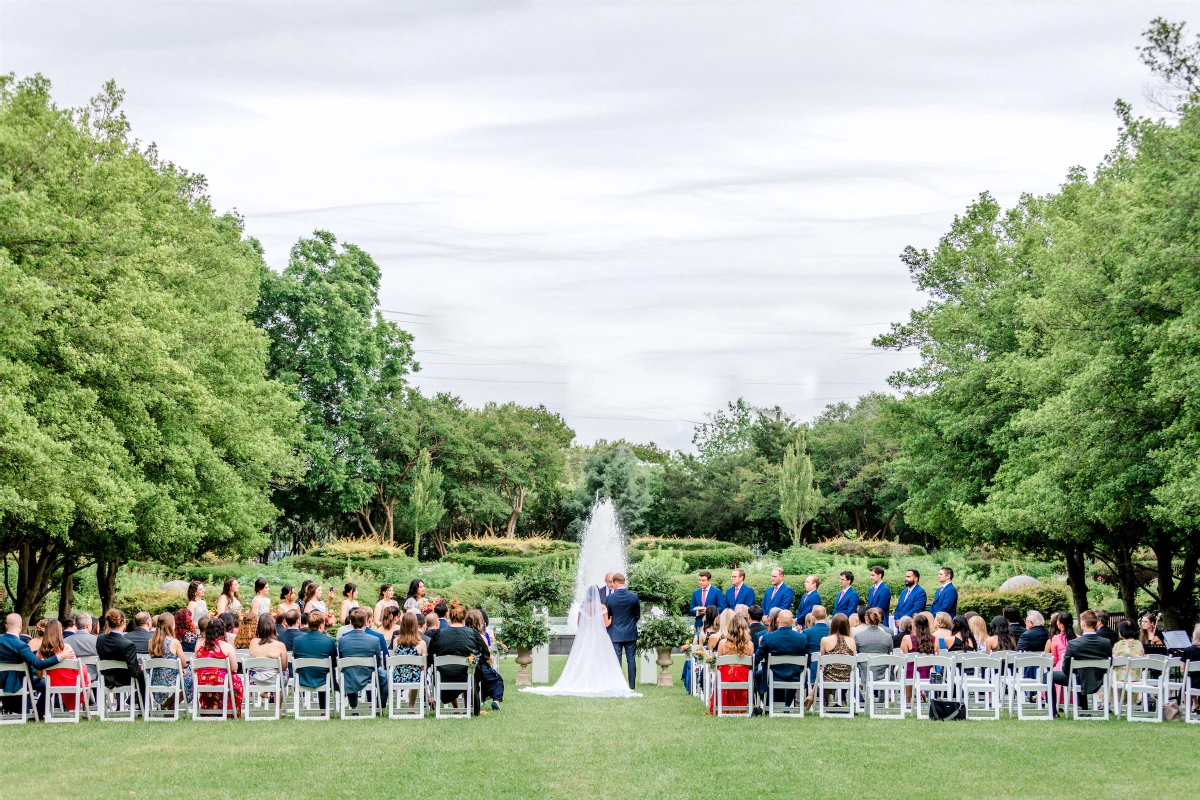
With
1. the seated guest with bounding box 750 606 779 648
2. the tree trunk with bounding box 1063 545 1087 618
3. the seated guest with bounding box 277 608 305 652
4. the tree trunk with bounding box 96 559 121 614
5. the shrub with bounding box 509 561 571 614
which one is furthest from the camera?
the tree trunk with bounding box 1063 545 1087 618

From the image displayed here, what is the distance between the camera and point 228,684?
13.2 m

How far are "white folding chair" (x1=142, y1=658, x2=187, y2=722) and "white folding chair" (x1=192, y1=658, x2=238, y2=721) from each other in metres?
0.18

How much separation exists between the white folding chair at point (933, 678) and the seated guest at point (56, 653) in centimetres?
936

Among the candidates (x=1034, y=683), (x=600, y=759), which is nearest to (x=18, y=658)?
(x=600, y=759)

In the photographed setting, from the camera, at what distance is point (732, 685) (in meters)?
14.1

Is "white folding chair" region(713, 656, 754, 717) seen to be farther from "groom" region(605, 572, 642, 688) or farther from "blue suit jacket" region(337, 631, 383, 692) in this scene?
"blue suit jacket" region(337, 631, 383, 692)

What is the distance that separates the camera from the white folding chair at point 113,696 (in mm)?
13109

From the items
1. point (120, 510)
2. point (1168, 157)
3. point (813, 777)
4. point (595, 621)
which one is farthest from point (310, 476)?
point (813, 777)

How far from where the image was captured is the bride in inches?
640

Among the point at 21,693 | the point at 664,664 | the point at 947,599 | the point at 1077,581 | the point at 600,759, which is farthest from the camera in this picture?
the point at 1077,581

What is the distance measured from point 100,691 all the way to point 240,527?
12701 mm

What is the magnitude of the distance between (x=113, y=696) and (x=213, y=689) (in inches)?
57.2

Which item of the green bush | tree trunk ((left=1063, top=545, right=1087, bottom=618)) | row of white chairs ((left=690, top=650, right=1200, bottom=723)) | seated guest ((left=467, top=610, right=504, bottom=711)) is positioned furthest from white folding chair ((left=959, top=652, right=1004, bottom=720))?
tree trunk ((left=1063, top=545, right=1087, bottom=618))

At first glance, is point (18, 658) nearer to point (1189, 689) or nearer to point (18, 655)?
point (18, 655)
